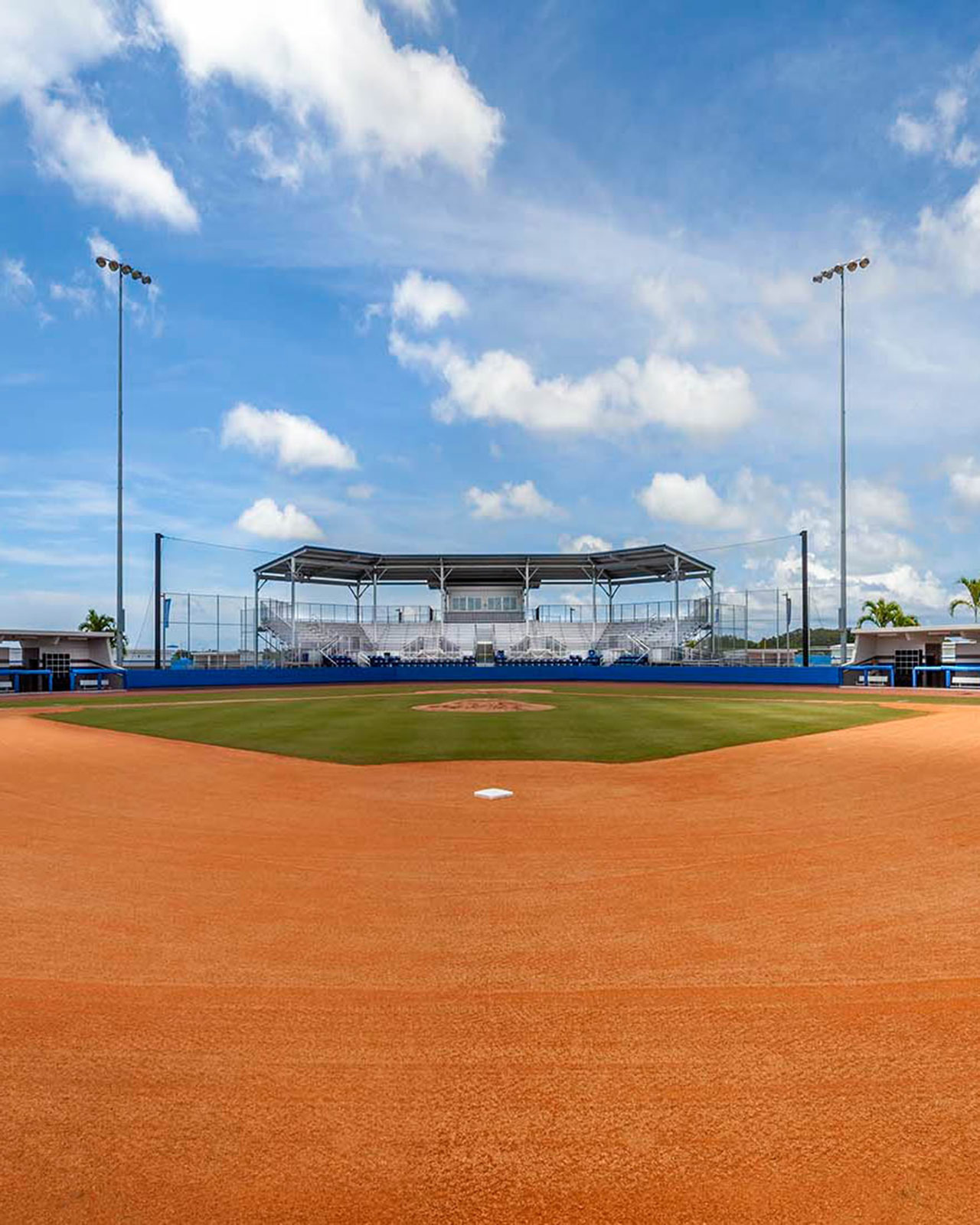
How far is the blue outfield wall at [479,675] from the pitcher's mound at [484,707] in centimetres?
1654

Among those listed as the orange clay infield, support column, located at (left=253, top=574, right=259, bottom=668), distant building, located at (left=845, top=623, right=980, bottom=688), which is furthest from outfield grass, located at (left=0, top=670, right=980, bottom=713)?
the orange clay infield

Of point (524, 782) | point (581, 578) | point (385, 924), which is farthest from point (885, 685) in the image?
point (385, 924)

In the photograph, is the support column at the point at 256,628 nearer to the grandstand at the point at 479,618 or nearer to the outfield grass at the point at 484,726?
the grandstand at the point at 479,618

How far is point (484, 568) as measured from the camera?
198 ft

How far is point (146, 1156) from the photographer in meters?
2.94

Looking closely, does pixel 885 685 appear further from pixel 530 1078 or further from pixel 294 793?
pixel 530 1078

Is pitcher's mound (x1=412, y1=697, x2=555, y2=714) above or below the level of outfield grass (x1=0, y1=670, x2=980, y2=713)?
above

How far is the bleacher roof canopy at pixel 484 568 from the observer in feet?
179

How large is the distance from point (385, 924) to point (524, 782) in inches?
224

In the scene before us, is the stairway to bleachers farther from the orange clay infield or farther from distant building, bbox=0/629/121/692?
the orange clay infield

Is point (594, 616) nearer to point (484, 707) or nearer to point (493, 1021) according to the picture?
point (484, 707)

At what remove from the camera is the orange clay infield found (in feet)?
9.09

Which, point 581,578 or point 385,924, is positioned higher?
point 581,578

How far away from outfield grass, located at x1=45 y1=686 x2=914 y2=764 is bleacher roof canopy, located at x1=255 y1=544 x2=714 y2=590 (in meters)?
26.7
